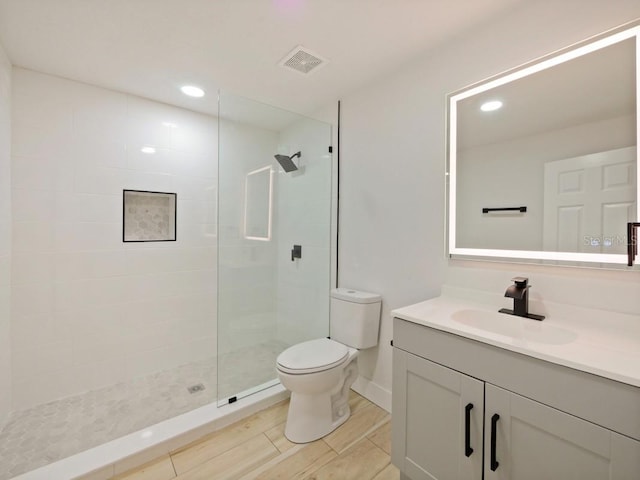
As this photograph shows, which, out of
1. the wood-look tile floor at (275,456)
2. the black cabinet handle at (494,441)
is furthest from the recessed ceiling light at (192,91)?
the black cabinet handle at (494,441)

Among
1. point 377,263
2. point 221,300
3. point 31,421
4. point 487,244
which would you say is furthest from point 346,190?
point 31,421

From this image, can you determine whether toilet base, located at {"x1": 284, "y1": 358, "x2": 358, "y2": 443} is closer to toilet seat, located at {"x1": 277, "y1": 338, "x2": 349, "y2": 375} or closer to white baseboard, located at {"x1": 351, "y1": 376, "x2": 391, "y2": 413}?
toilet seat, located at {"x1": 277, "y1": 338, "x2": 349, "y2": 375}

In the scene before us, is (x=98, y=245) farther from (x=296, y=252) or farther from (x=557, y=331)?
(x=557, y=331)

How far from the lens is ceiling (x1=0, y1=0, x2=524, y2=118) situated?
1454 mm

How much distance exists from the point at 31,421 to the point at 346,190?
2661 mm

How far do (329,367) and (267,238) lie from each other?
1139 mm

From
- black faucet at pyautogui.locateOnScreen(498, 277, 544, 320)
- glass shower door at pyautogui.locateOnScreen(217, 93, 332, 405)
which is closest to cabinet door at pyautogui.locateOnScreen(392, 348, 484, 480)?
black faucet at pyautogui.locateOnScreen(498, 277, 544, 320)

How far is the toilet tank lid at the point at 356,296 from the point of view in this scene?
205 cm

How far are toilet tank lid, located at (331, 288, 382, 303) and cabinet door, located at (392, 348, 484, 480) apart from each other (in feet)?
2.12

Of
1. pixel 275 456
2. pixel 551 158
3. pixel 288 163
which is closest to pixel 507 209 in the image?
pixel 551 158

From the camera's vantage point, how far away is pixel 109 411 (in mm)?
1973

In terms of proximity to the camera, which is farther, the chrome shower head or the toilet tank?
the chrome shower head

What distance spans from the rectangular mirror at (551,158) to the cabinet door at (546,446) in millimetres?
706

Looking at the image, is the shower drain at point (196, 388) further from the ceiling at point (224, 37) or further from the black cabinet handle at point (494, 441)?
the ceiling at point (224, 37)
